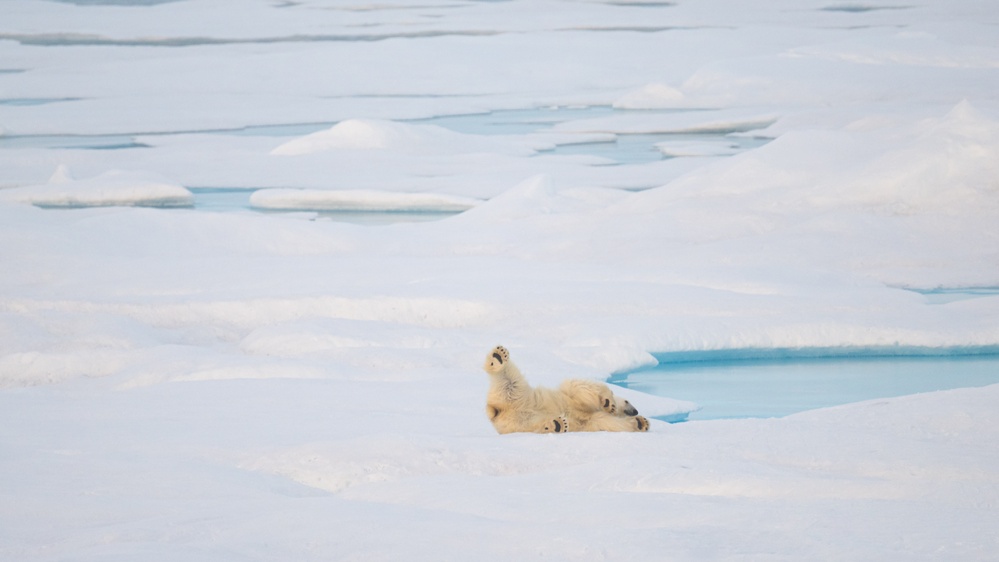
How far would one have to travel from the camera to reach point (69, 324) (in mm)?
6387

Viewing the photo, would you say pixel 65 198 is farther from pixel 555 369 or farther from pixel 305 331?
pixel 555 369

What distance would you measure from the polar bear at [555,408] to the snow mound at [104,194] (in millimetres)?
9319

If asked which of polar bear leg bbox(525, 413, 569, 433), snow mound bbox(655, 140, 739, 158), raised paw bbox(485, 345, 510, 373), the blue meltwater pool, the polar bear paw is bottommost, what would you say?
snow mound bbox(655, 140, 739, 158)

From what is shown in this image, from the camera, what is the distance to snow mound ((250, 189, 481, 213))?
12.2 metres

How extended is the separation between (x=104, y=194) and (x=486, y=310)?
6.97 metres

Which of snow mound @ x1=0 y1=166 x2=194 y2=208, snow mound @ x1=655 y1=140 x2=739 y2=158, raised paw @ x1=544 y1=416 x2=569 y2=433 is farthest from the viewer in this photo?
snow mound @ x1=655 y1=140 x2=739 y2=158

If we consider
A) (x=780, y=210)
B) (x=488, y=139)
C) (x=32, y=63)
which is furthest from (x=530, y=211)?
(x=32, y=63)

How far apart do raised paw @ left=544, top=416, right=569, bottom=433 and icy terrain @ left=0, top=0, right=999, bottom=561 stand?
0.20m

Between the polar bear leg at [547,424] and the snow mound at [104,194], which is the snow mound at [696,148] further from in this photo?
the polar bear leg at [547,424]

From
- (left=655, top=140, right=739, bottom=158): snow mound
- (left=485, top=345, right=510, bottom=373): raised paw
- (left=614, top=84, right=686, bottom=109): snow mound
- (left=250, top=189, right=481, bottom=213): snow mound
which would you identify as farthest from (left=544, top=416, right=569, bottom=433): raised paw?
(left=614, top=84, right=686, bottom=109): snow mound

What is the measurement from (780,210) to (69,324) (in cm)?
539

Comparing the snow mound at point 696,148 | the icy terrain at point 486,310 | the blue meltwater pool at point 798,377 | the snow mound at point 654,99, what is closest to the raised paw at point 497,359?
the icy terrain at point 486,310

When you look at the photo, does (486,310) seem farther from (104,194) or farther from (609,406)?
(104,194)

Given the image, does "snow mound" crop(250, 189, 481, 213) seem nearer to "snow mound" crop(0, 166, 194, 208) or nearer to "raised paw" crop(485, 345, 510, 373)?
"snow mound" crop(0, 166, 194, 208)
